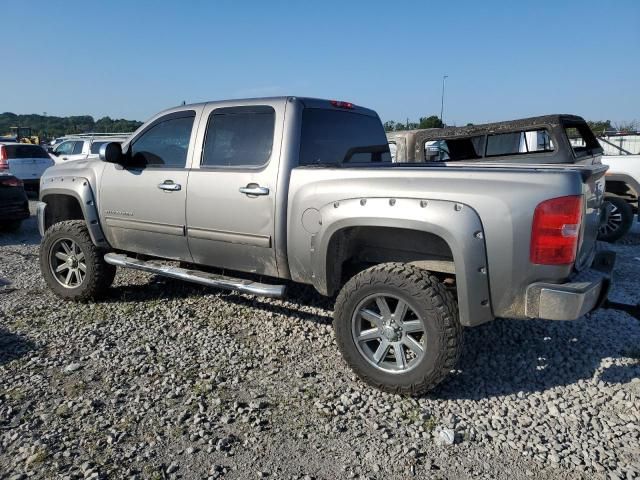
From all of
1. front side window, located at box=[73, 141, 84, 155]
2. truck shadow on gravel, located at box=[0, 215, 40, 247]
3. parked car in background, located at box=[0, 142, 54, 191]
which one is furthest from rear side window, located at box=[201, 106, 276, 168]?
front side window, located at box=[73, 141, 84, 155]

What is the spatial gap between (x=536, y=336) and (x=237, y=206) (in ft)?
8.97

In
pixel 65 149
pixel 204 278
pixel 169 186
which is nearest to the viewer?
pixel 204 278

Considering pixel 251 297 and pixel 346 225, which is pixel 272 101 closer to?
pixel 346 225

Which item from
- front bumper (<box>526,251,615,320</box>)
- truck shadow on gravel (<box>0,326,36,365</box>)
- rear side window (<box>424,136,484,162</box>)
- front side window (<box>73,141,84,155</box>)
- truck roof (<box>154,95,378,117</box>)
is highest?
truck roof (<box>154,95,378,117</box>)

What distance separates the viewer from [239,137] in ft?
13.6

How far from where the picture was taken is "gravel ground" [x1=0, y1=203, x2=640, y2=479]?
2650 millimetres

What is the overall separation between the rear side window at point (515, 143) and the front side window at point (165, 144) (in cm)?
407

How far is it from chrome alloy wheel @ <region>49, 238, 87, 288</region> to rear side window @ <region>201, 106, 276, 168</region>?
192 centimetres

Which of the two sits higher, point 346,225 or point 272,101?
point 272,101

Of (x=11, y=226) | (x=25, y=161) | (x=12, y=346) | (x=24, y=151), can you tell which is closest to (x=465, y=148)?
(x=12, y=346)

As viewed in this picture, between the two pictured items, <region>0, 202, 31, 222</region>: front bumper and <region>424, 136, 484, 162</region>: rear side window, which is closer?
<region>424, 136, 484, 162</region>: rear side window

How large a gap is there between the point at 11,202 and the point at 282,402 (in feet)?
25.4

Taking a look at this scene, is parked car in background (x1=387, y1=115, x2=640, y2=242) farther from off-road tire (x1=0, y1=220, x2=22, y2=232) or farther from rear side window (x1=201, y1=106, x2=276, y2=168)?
off-road tire (x1=0, y1=220, x2=22, y2=232)

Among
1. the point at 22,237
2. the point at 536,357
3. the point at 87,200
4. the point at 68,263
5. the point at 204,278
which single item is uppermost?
the point at 87,200
